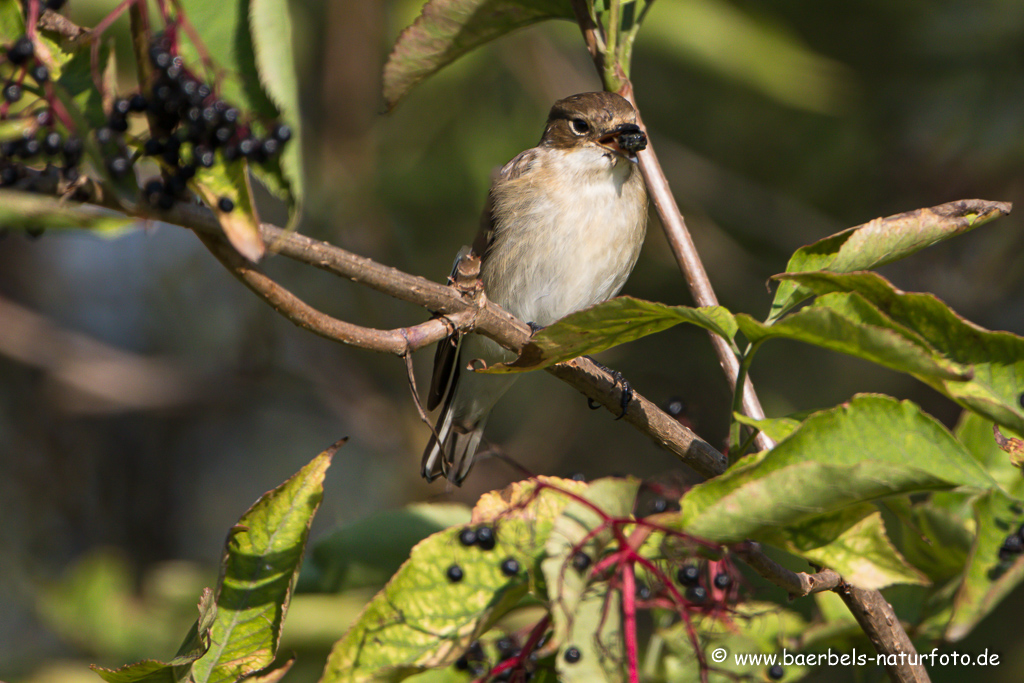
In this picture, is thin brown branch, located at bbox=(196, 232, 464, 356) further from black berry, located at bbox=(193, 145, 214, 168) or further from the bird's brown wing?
the bird's brown wing

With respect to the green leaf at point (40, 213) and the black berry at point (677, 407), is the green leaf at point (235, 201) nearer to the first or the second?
the green leaf at point (40, 213)

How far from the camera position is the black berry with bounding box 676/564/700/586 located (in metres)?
1.92

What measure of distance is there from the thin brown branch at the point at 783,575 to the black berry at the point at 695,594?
0.18 metres

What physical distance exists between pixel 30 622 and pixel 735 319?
23.3 ft

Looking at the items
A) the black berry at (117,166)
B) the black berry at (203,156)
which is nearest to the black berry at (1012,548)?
the black berry at (203,156)

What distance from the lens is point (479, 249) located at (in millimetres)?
4453

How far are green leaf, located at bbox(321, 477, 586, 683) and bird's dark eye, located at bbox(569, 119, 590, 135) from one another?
276 centimetres

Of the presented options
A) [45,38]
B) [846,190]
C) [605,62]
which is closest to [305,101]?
[846,190]

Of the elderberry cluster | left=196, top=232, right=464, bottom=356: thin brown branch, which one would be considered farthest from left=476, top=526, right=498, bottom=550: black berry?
the elderberry cluster

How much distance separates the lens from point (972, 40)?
17.5ft

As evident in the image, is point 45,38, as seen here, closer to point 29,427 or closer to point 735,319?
point 735,319

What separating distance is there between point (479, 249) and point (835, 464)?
3.23 m

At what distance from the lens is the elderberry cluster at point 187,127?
4.64ft

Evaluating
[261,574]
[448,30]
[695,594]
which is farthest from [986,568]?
[448,30]
